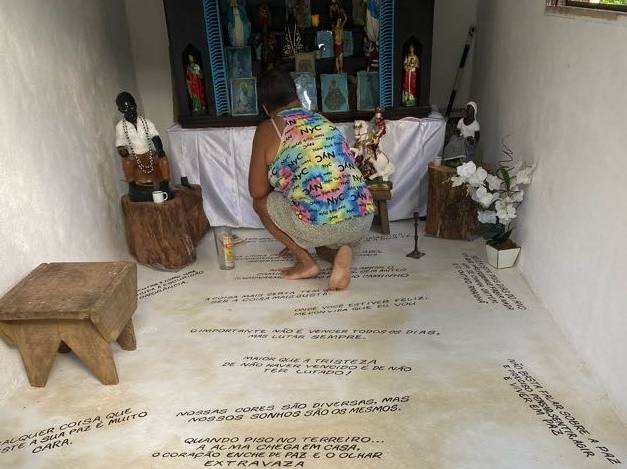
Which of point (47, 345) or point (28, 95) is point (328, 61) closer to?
point (28, 95)

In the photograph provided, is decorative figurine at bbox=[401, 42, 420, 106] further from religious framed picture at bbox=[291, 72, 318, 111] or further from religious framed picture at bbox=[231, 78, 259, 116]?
religious framed picture at bbox=[231, 78, 259, 116]

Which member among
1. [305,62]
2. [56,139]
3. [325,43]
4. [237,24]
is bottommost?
[56,139]

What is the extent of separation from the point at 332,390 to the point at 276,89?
1.28 m

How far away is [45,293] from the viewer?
1.66m

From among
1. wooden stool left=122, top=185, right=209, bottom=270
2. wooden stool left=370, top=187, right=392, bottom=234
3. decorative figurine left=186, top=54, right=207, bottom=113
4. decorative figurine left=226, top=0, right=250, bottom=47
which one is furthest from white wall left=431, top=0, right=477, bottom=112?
wooden stool left=122, top=185, right=209, bottom=270

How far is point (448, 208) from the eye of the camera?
111 inches

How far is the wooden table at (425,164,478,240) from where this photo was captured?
276 cm

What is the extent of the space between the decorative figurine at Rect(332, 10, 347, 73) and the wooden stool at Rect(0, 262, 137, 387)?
188cm

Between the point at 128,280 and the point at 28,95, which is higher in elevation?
the point at 28,95

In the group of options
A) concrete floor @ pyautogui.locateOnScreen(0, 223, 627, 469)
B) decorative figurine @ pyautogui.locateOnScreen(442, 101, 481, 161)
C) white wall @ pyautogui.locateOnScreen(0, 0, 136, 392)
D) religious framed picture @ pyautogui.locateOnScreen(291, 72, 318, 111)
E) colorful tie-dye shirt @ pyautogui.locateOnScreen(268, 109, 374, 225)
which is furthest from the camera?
religious framed picture @ pyautogui.locateOnScreen(291, 72, 318, 111)

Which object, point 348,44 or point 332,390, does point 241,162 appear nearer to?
point 348,44

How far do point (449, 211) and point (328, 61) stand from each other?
1.19m

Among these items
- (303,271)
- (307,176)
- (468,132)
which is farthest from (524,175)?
(303,271)

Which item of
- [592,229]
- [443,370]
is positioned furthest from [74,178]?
[592,229]
